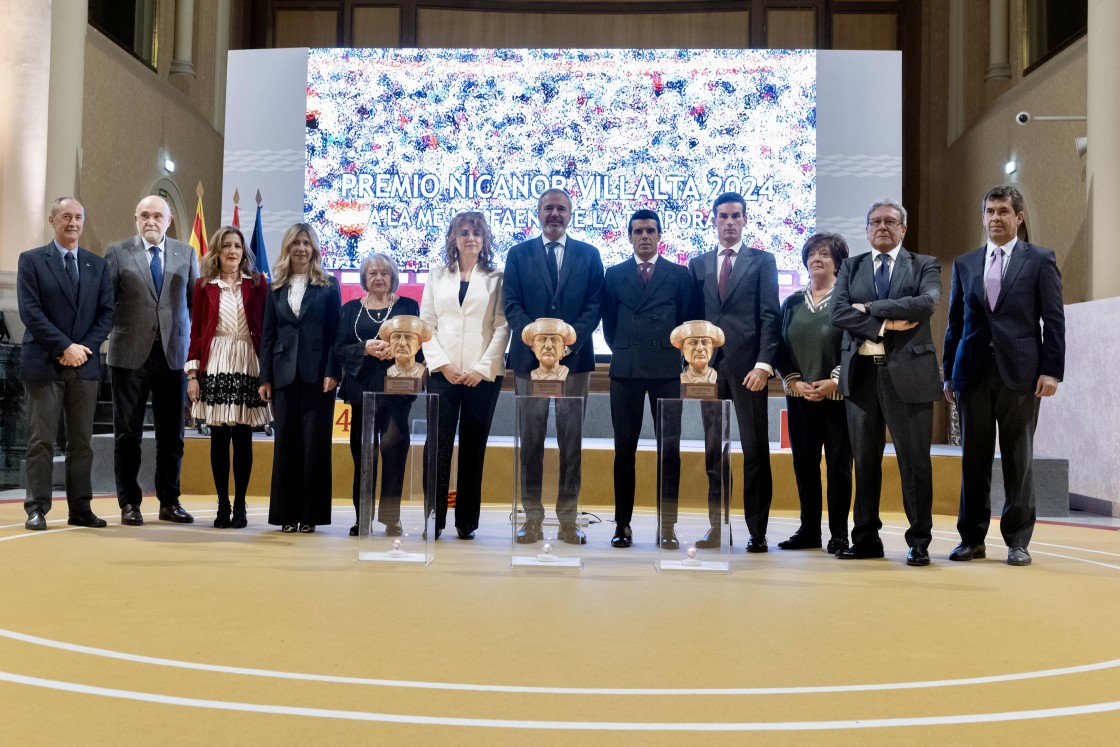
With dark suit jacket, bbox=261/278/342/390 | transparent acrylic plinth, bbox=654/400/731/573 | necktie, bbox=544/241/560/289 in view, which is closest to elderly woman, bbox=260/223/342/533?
dark suit jacket, bbox=261/278/342/390

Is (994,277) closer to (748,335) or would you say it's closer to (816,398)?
(816,398)

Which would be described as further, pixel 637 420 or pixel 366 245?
pixel 366 245

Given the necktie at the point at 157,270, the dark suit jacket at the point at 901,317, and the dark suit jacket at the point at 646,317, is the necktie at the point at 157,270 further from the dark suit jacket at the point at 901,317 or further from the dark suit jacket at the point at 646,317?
the dark suit jacket at the point at 901,317

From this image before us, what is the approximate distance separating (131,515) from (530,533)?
2089 mm

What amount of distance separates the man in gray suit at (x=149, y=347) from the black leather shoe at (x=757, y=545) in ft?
8.81

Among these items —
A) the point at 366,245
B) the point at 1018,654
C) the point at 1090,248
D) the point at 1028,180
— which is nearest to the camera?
the point at 1018,654

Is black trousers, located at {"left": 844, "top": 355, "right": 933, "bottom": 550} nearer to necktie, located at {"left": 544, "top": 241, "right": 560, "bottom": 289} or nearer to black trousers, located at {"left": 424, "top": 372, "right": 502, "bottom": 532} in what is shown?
necktie, located at {"left": 544, "top": 241, "right": 560, "bottom": 289}

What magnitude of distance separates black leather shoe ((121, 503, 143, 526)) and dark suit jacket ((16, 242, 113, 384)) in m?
0.67

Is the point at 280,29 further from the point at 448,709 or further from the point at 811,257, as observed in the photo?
the point at 448,709

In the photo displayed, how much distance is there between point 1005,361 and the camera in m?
3.85

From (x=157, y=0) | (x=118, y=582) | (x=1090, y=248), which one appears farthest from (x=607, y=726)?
(x=157, y=0)

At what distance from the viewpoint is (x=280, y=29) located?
10.7 m

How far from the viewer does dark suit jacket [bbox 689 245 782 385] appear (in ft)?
13.8

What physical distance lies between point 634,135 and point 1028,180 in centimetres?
344
